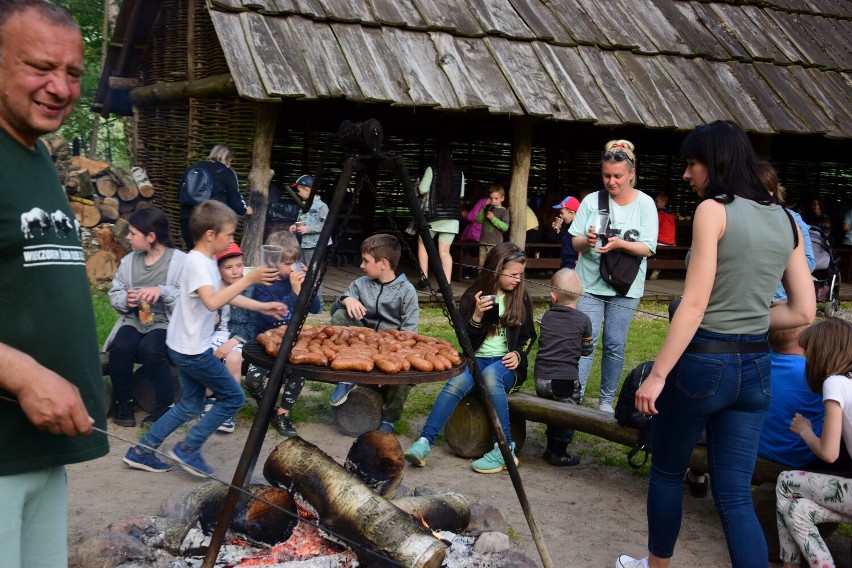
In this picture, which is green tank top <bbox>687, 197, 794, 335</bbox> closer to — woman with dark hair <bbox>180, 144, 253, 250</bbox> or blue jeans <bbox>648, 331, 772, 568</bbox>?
blue jeans <bbox>648, 331, 772, 568</bbox>

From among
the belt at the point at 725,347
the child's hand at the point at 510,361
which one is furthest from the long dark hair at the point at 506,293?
the belt at the point at 725,347

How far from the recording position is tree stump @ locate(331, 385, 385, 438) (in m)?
5.82

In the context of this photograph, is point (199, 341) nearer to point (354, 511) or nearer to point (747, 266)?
point (354, 511)

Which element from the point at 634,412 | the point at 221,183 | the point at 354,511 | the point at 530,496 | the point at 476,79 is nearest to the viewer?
the point at 354,511

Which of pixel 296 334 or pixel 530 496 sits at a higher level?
pixel 296 334

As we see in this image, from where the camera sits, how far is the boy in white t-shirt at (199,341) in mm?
4668

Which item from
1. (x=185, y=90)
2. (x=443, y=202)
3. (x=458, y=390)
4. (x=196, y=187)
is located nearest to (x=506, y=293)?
(x=458, y=390)

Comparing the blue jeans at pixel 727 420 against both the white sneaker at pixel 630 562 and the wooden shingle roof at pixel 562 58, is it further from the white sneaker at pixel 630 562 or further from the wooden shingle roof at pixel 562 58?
the wooden shingle roof at pixel 562 58

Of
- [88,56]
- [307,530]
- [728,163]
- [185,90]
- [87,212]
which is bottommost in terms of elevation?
[307,530]

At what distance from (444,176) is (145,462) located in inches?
256

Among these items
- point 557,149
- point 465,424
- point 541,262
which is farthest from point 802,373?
point 557,149

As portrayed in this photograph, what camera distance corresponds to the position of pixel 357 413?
582 centimetres

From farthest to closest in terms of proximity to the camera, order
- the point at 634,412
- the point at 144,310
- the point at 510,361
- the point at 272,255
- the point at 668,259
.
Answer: the point at 668,259, the point at 144,310, the point at 510,361, the point at 634,412, the point at 272,255

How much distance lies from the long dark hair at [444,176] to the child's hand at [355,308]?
5.19m
